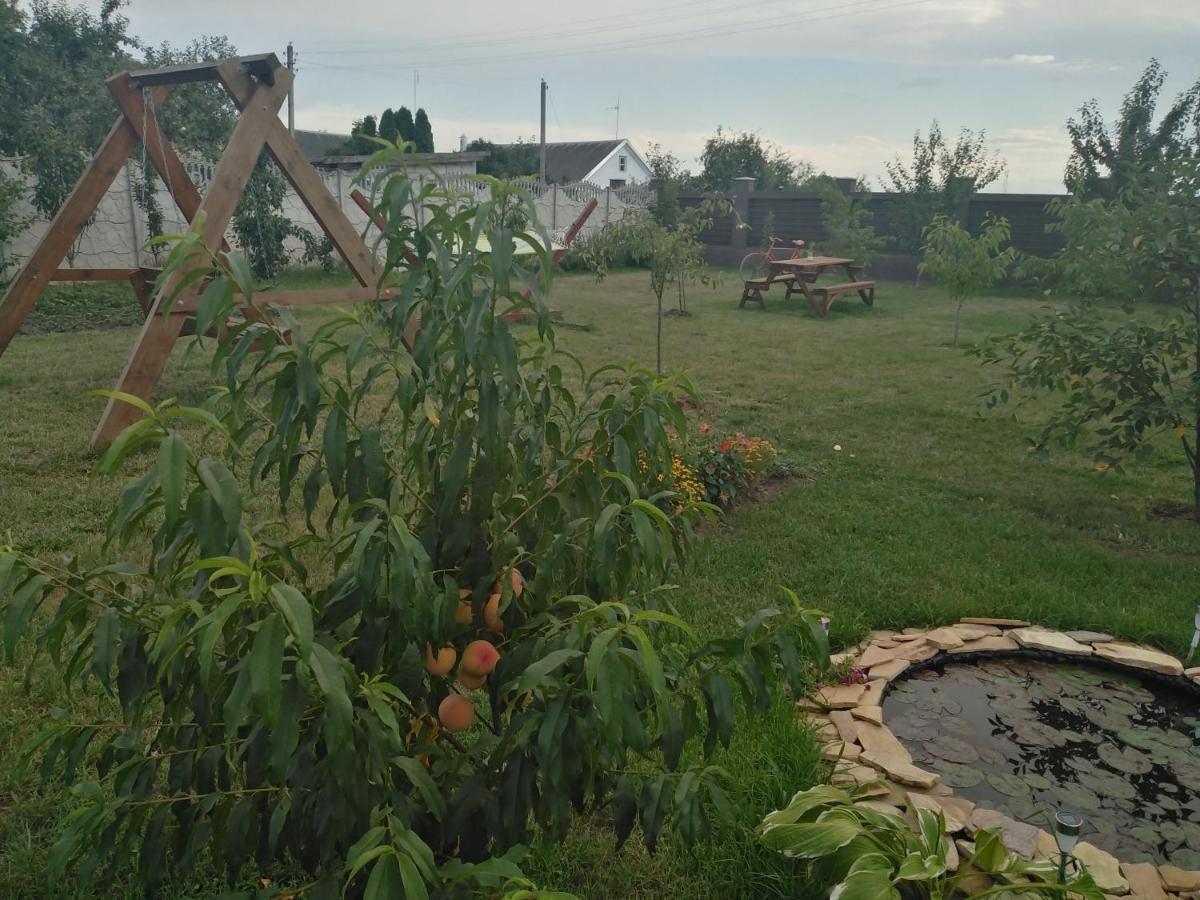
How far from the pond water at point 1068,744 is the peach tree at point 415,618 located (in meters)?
1.31

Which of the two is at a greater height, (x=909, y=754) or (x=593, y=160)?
(x=593, y=160)

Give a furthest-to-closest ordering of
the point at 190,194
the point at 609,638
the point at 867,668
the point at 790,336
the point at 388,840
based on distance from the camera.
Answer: the point at 790,336, the point at 190,194, the point at 867,668, the point at 388,840, the point at 609,638

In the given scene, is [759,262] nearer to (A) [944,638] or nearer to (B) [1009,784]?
(A) [944,638]

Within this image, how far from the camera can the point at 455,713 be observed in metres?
1.52

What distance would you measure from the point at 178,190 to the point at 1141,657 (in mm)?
5730

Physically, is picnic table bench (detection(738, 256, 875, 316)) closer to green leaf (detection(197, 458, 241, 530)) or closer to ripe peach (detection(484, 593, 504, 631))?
ripe peach (detection(484, 593, 504, 631))

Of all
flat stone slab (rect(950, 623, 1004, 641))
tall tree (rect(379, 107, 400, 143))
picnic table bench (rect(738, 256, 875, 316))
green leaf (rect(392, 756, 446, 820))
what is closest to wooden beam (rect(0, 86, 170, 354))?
flat stone slab (rect(950, 623, 1004, 641))

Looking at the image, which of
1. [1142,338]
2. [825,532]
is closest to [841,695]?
[825,532]

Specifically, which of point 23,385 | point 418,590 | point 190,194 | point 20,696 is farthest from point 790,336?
point 418,590

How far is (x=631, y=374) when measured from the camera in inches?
66.4

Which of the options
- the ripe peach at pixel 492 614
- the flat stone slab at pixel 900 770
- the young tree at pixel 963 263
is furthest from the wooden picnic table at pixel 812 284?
the ripe peach at pixel 492 614

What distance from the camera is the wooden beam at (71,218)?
560 centimetres

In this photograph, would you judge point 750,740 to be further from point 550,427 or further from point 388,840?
point 388,840

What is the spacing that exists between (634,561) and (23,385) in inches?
247
